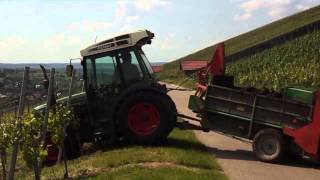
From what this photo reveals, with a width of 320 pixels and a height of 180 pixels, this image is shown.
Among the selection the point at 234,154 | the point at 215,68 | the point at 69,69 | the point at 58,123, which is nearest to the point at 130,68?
the point at 69,69

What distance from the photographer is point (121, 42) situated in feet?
44.8

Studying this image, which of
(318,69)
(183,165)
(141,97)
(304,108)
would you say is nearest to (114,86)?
(141,97)

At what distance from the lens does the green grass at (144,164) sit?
10.2 m

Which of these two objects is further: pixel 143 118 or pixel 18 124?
pixel 143 118

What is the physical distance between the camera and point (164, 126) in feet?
43.4

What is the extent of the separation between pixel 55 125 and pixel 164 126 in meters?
3.83

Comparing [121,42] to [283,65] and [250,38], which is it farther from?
[250,38]

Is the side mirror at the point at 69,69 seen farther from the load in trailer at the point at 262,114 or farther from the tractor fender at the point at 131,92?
the load in trailer at the point at 262,114

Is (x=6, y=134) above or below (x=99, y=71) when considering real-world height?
below

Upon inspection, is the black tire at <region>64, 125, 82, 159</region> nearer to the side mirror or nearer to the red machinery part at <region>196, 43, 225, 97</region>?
the side mirror

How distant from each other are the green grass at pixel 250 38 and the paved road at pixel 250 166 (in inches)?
1646

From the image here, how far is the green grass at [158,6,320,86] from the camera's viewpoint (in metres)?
58.8

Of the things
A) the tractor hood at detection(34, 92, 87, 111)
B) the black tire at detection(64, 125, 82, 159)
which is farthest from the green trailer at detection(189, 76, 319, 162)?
the black tire at detection(64, 125, 82, 159)

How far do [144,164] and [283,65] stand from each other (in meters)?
32.7
